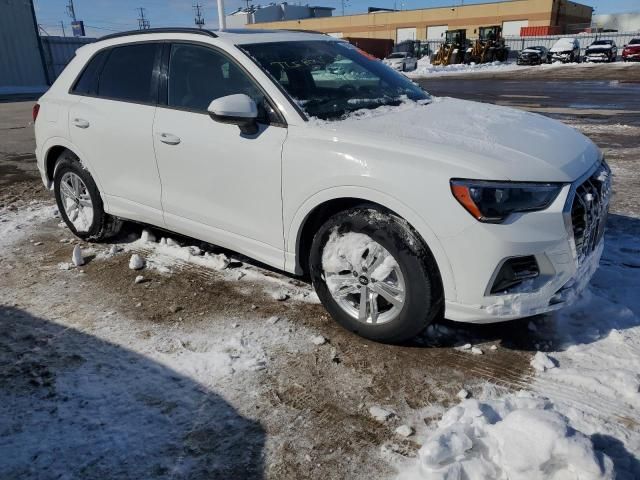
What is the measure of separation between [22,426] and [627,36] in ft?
186

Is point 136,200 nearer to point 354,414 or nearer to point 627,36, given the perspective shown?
point 354,414

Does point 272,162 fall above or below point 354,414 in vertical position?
above

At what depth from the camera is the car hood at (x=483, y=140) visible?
2.77 metres

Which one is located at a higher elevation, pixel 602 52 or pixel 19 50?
pixel 19 50

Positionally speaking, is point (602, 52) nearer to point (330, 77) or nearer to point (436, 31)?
point (436, 31)

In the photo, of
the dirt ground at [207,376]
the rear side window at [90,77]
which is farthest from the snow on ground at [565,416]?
the rear side window at [90,77]

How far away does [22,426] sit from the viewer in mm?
2590

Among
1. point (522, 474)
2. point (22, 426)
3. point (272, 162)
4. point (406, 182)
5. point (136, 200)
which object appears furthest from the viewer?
point (136, 200)

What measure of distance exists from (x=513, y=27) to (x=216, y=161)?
68.5m

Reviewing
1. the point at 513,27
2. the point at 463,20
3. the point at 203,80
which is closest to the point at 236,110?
the point at 203,80

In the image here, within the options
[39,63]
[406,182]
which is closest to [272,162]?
[406,182]

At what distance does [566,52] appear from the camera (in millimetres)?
39125

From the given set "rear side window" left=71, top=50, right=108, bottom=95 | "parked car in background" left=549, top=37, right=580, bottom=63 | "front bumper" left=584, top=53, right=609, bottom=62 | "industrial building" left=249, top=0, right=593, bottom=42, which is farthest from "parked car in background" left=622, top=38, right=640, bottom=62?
"rear side window" left=71, top=50, right=108, bottom=95

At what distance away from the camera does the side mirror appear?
3252mm
